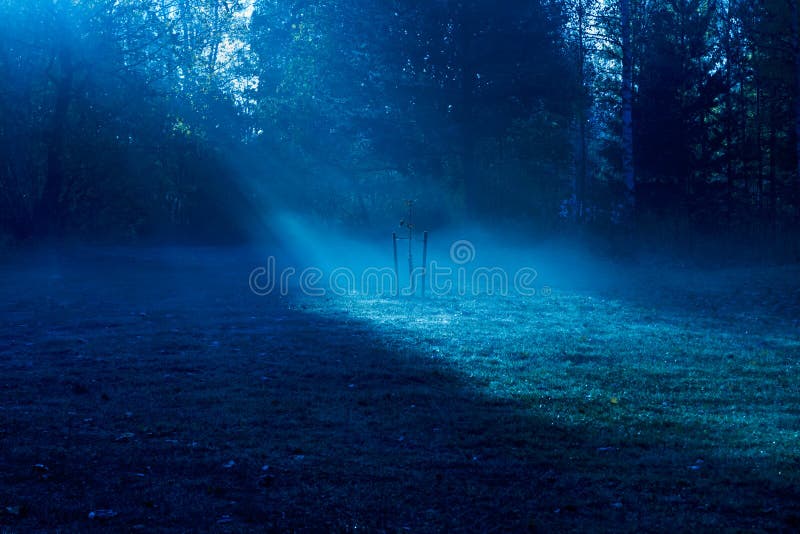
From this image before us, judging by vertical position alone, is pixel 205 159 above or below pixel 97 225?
above

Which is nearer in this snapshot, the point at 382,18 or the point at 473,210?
the point at 382,18

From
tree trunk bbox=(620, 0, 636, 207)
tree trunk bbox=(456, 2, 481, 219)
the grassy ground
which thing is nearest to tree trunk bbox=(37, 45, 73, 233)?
tree trunk bbox=(456, 2, 481, 219)

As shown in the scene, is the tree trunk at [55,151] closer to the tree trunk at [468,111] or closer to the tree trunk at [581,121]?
the tree trunk at [468,111]

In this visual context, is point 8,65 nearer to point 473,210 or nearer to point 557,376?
point 473,210

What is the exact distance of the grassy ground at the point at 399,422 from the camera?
5.11 metres

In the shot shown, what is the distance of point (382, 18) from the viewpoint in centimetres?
2959

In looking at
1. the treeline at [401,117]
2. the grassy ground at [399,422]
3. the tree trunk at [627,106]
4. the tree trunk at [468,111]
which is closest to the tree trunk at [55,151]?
the treeline at [401,117]

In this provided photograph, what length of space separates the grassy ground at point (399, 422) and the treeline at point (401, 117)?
1444 cm

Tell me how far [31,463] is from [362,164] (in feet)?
90.3

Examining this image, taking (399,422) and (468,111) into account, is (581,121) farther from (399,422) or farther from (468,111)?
(399,422)

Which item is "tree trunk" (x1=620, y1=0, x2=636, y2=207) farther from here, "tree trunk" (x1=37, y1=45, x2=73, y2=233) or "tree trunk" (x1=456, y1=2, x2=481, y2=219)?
"tree trunk" (x1=37, y1=45, x2=73, y2=233)

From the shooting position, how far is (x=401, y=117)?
30312mm

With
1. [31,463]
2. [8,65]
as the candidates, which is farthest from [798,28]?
[31,463]

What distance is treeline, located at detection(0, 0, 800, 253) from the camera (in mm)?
26656
